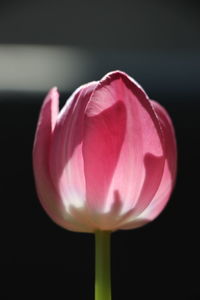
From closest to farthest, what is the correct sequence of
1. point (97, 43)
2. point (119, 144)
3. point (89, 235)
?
point (119, 144) → point (89, 235) → point (97, 43)

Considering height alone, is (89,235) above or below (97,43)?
below

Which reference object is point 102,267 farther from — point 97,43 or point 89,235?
point 97,43

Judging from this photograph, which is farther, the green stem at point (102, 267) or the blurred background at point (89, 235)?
the blurred background at point (89, 235)

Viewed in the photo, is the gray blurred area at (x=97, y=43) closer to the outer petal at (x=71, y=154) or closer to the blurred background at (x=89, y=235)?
the blurred background at (x=89, y=235)

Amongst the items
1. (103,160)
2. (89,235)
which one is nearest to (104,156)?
(103,160)

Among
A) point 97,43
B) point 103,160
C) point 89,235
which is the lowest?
point 89,235

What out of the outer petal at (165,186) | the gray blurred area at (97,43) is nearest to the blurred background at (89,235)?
the gray blurred area at (97,43)

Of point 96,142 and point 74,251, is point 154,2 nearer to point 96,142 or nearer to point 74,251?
point 74,251
